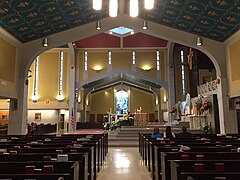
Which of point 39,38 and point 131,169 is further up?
point 39,38

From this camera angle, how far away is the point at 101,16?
8.66 meters

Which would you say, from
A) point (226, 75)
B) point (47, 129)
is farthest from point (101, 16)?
point (47, 129)

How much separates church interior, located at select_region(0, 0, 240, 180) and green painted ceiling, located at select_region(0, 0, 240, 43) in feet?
0.10

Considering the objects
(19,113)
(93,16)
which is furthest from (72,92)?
(93,16)

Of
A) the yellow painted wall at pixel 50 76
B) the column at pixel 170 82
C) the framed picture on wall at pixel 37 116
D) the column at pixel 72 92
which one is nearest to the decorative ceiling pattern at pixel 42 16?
the column at pixel 72 92

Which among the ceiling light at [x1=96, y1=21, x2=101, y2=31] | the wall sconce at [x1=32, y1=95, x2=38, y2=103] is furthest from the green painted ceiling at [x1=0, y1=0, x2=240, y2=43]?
the wall sconce at [x1=32, y1=95, x2=38, y2=103]

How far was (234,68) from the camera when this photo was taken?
734cm

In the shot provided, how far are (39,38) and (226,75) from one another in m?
6.56

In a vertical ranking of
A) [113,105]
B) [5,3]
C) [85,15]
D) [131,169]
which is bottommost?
[131,169]

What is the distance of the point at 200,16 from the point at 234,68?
6.49ft

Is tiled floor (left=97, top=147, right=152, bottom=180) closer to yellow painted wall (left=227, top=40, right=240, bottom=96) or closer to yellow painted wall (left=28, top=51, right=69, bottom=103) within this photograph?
yellow painted wall (left=227, top=40, right=240, bottom=96)

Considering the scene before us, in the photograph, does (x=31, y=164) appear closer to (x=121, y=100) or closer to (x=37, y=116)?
(x=37, y=116)

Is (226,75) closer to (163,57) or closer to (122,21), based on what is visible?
(122,21)

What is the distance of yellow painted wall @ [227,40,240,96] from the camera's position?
713 cm
